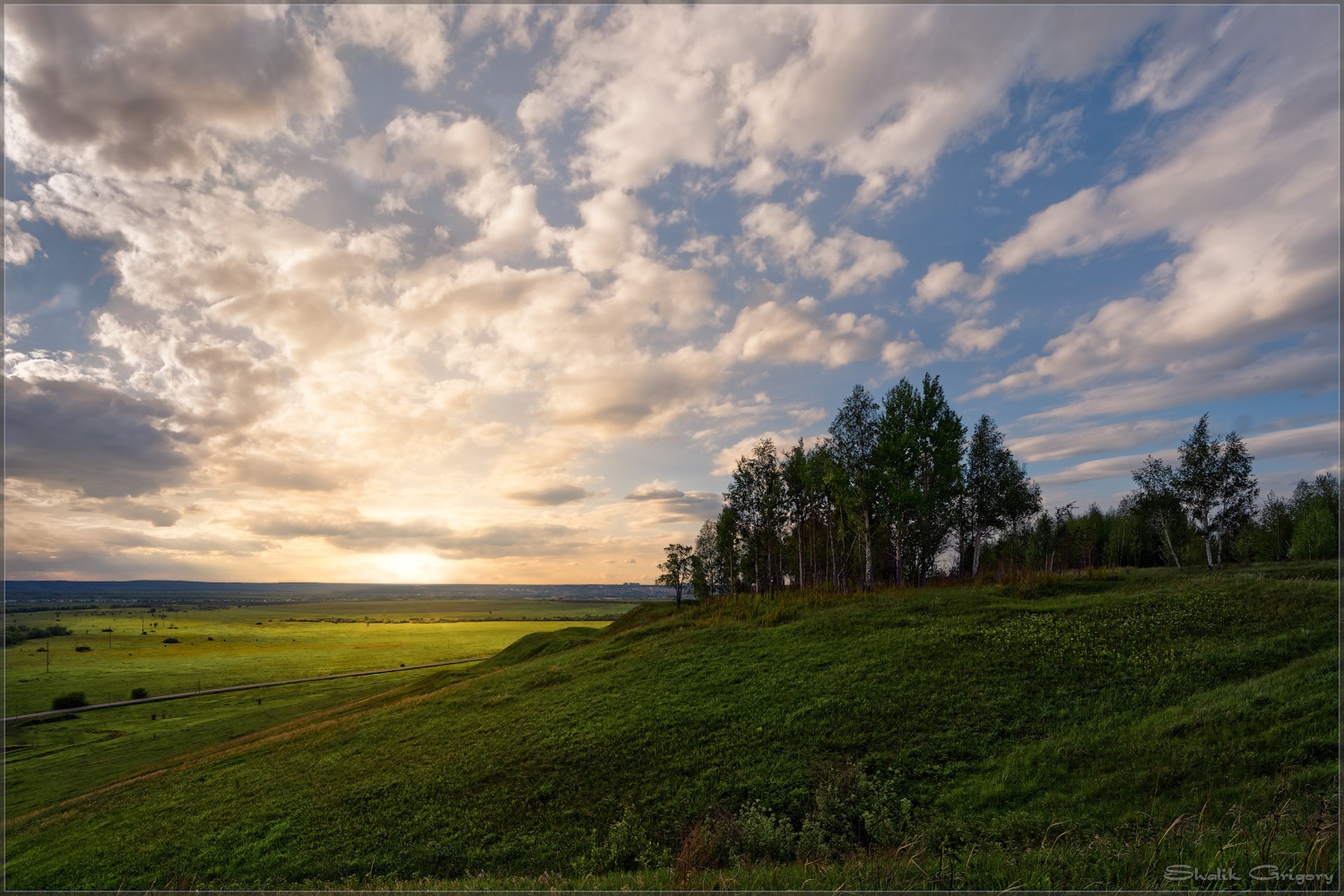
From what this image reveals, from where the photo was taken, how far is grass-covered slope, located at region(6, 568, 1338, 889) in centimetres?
1037

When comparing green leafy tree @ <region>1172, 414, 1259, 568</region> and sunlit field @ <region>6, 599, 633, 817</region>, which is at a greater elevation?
green leafy tree @ <region>1172, 414, 1259, 568</region>

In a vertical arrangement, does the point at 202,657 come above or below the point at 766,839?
below

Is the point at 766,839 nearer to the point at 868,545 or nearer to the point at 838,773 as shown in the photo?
the point at 838,773

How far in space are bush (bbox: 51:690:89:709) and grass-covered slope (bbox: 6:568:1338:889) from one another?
72.6 m

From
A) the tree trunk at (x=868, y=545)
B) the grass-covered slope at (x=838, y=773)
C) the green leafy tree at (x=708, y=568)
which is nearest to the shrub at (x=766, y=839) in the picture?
the grass-covered slope at (x=838, y=773)

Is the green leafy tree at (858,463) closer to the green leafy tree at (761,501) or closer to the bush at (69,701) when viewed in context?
the green leafy tree at (761,501)

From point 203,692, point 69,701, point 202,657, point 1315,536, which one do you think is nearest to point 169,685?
point 69,701

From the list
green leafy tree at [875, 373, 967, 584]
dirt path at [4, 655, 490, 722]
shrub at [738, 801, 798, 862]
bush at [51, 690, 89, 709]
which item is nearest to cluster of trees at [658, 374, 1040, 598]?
green leafy tree at [875, 373, 967, 584]

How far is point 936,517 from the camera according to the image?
62125mm

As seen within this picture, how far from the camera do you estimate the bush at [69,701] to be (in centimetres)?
7856

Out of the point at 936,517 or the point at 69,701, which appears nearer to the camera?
the point at 936,517

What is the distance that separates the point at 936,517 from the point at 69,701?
421 ft

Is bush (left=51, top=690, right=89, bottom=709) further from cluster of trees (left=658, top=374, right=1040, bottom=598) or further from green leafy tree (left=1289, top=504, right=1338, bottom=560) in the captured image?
green leafy tree (left=1289, top=504, right=1338, bottom=560)

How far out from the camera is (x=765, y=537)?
251 feet
